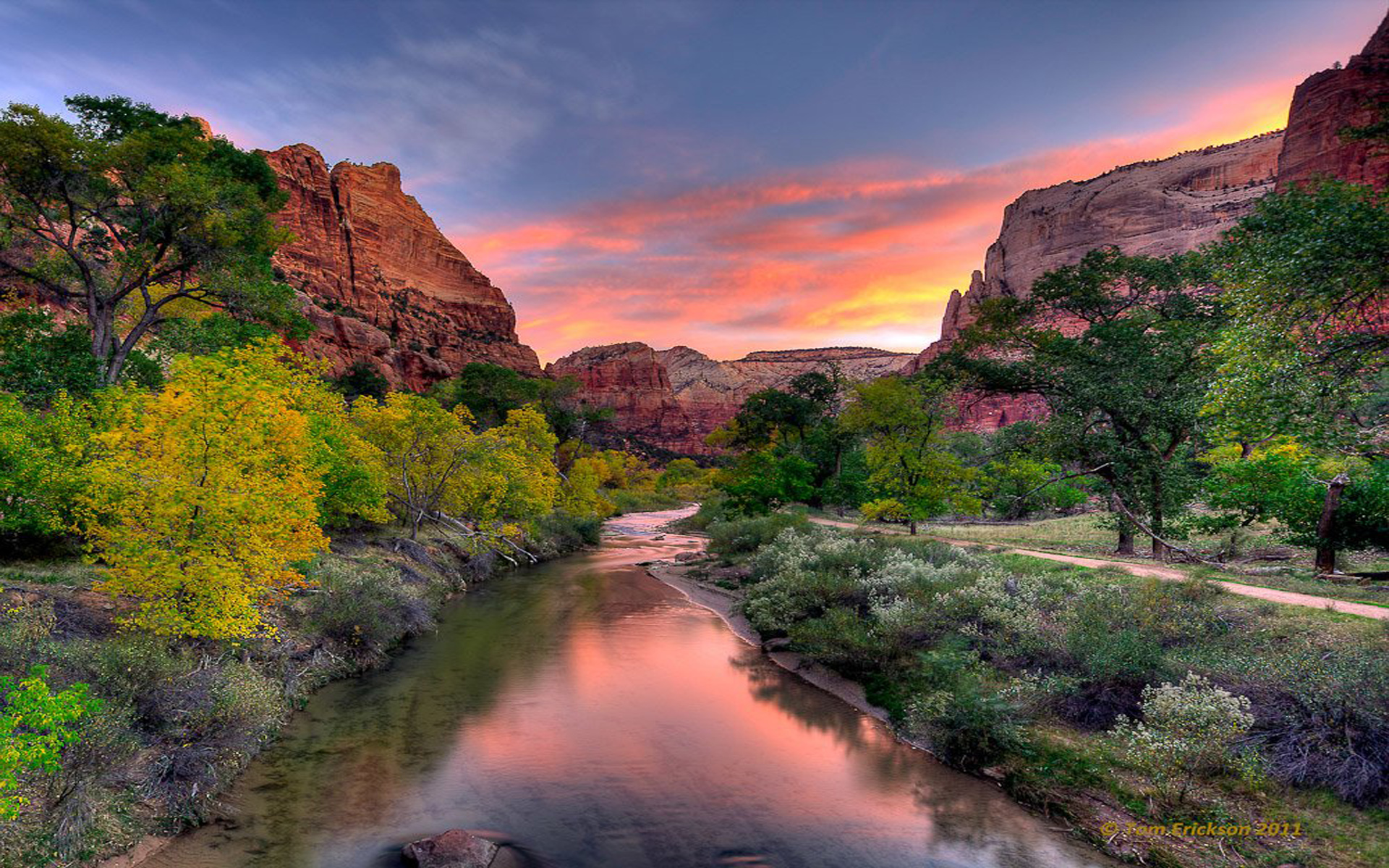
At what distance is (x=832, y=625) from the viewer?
17.7 m

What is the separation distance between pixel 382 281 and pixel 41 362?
103886 mm

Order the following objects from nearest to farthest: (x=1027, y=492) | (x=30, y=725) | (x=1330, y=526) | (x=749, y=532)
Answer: (x=30, y=725) < (x=1330, y=526) < (x=749, y=532) < (x=1027, y=492)

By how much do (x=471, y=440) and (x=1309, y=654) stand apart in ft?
106

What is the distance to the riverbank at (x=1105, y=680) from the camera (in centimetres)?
850

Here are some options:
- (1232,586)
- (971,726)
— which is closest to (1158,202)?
(1232,586)

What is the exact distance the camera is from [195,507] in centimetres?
1108

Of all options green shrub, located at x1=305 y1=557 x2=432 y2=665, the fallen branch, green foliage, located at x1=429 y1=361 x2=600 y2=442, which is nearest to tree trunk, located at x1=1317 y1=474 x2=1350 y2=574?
the fallen branch

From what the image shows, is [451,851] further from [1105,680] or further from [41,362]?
[41,362]

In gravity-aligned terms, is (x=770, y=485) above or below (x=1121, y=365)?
below

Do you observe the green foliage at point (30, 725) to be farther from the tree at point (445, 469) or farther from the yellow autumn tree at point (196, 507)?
the tree at point (445, 469)

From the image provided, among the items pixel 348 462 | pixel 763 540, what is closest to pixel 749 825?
pixel 348 462

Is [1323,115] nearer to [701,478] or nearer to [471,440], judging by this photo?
[701,478]

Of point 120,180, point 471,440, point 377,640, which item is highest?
point 120,180

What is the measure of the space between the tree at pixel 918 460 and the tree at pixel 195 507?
Answer: 25.3 meters
